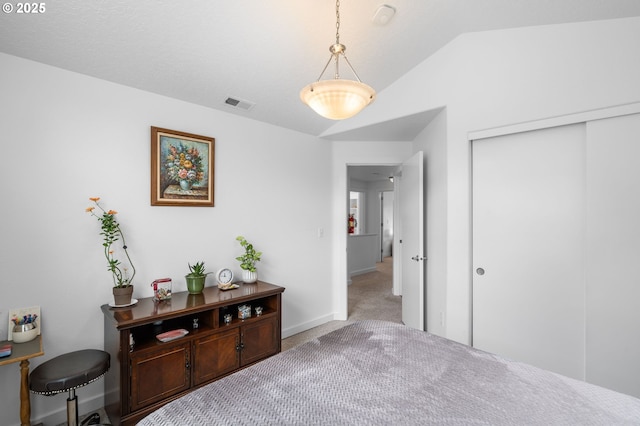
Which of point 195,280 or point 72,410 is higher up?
point 195,280

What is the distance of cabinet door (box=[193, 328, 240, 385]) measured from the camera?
83.0 inches

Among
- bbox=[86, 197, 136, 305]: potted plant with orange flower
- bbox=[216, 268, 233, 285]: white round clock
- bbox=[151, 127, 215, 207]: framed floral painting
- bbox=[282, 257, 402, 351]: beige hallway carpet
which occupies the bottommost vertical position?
bbox=[282, 257, 402, 351]: beige hallway carpet

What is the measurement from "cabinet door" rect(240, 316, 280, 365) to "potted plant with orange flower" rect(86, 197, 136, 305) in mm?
905

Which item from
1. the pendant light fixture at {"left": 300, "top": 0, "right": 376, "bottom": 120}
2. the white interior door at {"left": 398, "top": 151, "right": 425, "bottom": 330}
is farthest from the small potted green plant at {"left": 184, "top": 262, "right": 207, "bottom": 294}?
the white interior door at {"left": 398, "top": 151, "right": 425, "bottom": 330}

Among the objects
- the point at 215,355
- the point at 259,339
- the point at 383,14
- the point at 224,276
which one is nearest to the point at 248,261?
the point at 224,276

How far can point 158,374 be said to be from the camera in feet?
6.26

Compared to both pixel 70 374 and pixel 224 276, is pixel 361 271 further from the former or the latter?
pixel 70 374

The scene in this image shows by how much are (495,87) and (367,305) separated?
130 inches

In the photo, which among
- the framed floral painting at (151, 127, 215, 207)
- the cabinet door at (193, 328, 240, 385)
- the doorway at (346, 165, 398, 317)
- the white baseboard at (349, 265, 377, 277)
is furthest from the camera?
the white baseboard at (349, 265, 377, 277)

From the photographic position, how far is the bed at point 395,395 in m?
1.04

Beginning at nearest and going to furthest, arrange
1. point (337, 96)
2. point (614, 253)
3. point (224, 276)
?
1. point (337, 96)
2. point (614, 253)
3. point (224, 276)

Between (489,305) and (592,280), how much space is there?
2.33 ft

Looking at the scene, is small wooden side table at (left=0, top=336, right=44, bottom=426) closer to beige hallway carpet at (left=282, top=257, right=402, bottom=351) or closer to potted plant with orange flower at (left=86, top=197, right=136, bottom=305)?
potted plant with orange flower at (left=86, top=197, right=136, bottom=305)

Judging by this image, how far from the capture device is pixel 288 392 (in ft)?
3.84
